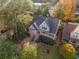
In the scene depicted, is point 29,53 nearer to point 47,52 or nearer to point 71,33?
point 47,52

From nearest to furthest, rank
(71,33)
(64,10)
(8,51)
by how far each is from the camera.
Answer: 1. (8,51)
2. (71,33)
3. (64,10)

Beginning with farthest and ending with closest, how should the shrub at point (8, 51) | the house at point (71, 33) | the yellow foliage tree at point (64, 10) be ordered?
the yellow foliage tree at point (64, 10)
the house at point (71, 33)
the shrub at point (8, 51)

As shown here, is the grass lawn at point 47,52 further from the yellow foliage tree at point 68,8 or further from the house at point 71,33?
the yellow foliage tree at point 68,8

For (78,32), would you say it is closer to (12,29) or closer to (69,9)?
(69,9)

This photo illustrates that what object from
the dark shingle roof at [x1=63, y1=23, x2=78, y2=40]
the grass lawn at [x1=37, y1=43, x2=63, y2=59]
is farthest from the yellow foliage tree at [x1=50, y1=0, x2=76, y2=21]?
the grass lawn at [x1=37, y1=43, x2=63, y2=59]

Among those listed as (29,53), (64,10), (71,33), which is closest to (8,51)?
(29,53)

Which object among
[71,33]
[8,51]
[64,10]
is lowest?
[8,51]

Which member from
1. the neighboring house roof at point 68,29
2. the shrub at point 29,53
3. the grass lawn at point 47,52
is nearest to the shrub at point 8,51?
the shrub at point 29,53

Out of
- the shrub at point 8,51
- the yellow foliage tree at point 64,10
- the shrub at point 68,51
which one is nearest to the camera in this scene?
the shrub at point 8,51
